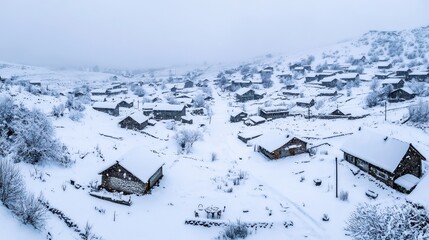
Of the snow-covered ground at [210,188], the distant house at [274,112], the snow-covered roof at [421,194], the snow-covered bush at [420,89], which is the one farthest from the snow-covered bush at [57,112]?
the snow-covered bush at [420,89]

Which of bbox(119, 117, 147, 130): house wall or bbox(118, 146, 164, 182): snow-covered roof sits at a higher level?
bbox(118, 146, 164, 182): snow-covered roof

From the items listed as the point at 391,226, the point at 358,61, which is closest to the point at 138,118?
the point at 391,226

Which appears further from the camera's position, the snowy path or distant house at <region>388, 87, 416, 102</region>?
distant house at <region>388, 87, 416, 102</region>

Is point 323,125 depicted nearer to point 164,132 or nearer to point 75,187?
point 164,132

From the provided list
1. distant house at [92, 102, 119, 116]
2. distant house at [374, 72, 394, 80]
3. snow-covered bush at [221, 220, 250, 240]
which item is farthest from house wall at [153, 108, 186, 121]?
distant house at [374, 72, 394, 80]

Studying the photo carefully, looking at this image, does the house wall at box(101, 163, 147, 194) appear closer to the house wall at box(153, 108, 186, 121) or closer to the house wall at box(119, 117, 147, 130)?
the house wall at box(119, 117, 147, 130)

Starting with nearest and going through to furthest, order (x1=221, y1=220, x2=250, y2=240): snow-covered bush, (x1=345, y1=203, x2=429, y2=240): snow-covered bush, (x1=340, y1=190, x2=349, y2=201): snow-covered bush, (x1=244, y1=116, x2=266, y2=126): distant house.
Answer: (x1=345, y1=203, x2=429, y2=240): snow-covered bush → (x1=221, y1=220, x2=250, y2=240): snow-covered bush → (x1=340, y1=190, x2=349, y2=201): snow-covered bush → (x1=244, y1=116, x2=266, y2=126): distant house

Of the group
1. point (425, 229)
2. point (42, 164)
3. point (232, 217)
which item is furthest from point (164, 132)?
point (425, 229)
